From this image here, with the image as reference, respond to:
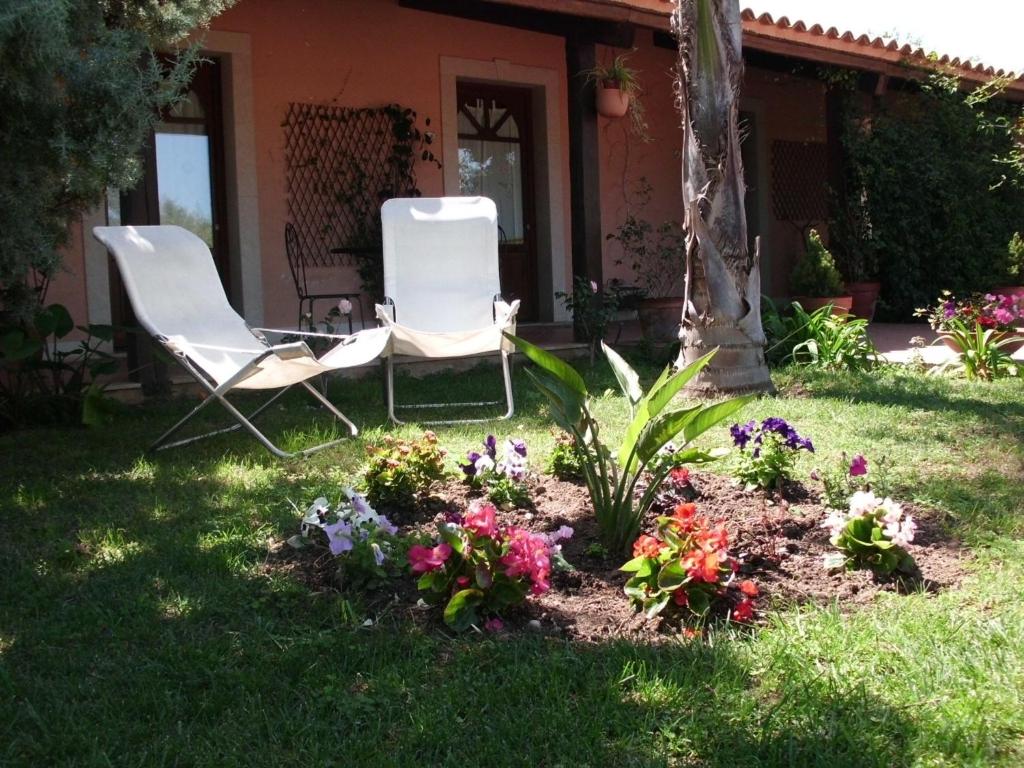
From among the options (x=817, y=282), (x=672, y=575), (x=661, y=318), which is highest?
(x=817, y=282)

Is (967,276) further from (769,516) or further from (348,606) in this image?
(348,606)

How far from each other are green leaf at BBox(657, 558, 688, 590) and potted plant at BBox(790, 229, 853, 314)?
20.5 feet

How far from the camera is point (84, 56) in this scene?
3434 mm

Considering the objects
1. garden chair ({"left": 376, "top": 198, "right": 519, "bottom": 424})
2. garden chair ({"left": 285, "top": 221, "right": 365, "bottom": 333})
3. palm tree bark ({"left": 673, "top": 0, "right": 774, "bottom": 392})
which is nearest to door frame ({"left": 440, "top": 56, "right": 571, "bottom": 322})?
garden chair ({"left": 285, "top": 221, "right": 365, "bottom": 333})

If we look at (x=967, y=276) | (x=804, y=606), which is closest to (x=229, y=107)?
(x=804, y=606)

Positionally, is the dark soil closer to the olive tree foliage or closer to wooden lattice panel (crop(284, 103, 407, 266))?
the olive tree foliage

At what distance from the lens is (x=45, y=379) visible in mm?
5215

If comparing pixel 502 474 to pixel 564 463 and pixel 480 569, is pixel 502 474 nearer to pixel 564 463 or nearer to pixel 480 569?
pixel 564 463

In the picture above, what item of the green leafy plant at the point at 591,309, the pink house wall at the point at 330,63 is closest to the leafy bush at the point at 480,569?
the green leafy plant at the point at 591,309

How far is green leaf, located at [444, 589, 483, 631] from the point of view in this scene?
2.31 m

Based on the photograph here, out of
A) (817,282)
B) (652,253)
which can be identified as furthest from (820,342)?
(652,253)

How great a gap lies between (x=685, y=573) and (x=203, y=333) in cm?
302

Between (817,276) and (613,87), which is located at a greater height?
(613,87)

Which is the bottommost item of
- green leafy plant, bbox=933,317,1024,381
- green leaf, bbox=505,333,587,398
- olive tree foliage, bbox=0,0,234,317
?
green leafy plant, bbox=933,317,1024,381
